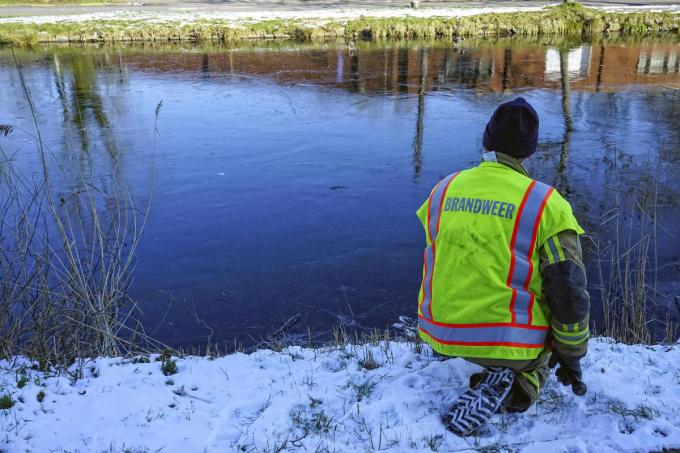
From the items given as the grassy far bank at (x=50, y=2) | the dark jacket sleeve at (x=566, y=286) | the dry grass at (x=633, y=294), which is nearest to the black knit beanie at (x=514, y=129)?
the dark jacket sleeve at (x=566, y=286)

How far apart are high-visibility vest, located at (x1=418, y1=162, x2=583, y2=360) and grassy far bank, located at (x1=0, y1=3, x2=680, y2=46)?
2161cm

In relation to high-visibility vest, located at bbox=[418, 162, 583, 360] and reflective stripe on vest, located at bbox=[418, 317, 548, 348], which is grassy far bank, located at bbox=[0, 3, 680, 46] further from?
reflective stripe on vest, located at bbox=[418, 317, 548, 348]

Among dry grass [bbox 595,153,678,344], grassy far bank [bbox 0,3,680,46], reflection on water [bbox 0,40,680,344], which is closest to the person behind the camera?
dry grass [bbox 595,153,678,344]

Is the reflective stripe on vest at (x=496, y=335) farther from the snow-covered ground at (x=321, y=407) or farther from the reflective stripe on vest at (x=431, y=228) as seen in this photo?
the snow-covered ground at (x=321, y=407)

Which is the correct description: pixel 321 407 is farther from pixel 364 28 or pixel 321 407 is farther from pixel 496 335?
pixel 364 28

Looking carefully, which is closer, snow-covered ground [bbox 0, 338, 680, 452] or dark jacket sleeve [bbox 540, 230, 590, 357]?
dark jacket sleeve [bbox 540, 230, 590, 357]

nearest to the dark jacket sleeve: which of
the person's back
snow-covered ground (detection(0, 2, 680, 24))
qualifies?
the person's back

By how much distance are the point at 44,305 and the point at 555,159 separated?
731cm

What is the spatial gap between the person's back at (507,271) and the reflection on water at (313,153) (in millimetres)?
2464

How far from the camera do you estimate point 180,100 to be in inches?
547

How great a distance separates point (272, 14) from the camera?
28.9m

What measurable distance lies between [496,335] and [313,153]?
732cm

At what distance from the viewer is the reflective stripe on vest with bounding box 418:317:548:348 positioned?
3.08 meters

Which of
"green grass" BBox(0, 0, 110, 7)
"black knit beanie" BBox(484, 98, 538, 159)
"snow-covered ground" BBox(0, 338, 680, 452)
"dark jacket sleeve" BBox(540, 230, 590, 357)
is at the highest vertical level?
"green grass" BBox(0, 0, 110, 7)
